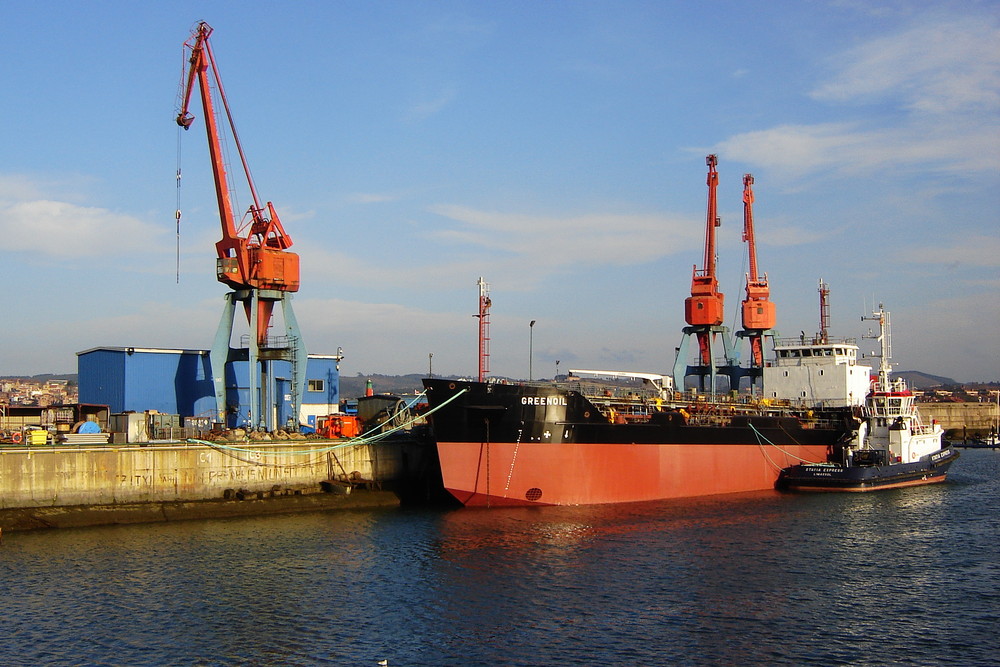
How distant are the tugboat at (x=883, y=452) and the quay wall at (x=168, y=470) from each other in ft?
74.3

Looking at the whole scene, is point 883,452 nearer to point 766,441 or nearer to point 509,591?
point 766,441

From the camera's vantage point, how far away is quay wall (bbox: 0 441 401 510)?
33.9 metres

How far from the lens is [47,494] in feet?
112

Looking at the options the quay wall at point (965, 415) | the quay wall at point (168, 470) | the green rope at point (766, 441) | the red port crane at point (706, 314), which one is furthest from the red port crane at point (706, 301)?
the quay wall at point (965, 415)

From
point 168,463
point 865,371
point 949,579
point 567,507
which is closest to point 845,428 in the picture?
point 865,371

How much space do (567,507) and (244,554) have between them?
1477cm

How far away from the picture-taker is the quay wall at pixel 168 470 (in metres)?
33.9

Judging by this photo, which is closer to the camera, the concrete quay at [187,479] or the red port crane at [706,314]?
the concrete quay at [187,479]

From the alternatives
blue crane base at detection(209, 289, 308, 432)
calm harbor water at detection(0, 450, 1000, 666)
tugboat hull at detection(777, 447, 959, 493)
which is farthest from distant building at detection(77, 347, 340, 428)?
tugboat hull at detection(777, 447, 959, 493)

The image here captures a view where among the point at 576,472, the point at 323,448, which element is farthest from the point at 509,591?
the point at 323,448

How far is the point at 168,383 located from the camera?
4900 cm

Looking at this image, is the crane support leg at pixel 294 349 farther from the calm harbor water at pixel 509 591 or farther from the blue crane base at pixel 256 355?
the calm harbor water at pixel 509 591

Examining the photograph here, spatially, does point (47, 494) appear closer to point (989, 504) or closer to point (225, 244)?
point (225, 244)

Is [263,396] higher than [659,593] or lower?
higher
